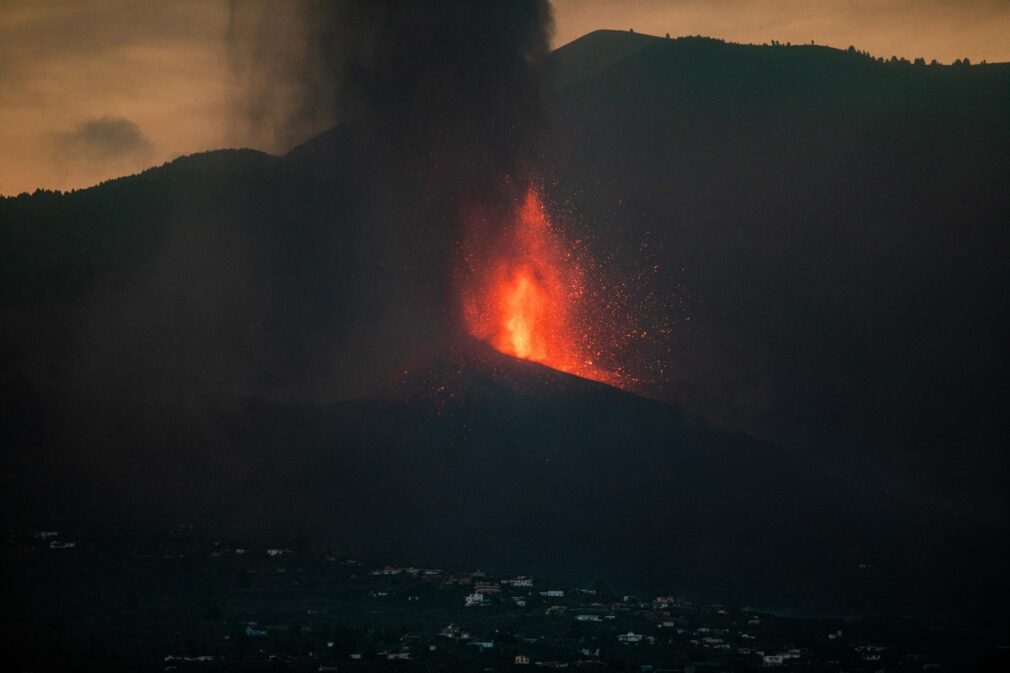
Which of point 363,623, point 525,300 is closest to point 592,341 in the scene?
point 525,300

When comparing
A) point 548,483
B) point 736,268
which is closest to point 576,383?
point 548,483

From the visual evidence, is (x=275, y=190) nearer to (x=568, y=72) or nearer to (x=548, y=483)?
(x=568, y=72)

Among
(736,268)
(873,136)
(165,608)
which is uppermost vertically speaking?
(873,136)

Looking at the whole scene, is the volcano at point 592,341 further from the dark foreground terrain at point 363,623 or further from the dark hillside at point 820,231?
the dark foreground terrain at point 363,623

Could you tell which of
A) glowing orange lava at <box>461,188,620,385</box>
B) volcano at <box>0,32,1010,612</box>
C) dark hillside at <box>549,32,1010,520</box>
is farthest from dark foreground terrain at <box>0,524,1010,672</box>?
dark hillside at <box>549,32,1010,520</box>

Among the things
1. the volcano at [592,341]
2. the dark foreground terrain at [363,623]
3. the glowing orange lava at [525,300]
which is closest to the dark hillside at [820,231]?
the volcano at [592,341]
